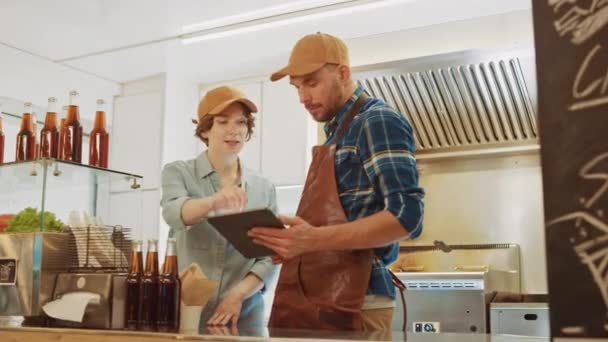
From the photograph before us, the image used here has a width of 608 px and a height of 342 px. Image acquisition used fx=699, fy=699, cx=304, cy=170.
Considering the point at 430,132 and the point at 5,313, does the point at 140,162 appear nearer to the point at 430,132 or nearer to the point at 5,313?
the point at 430,132

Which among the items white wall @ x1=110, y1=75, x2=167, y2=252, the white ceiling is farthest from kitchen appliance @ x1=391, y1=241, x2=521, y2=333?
white wall @ x1=110, y1=75, x2=167, y2=252

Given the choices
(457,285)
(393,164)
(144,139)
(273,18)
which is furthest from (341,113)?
(144,139)

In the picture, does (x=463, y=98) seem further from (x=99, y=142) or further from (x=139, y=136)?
(x=139, y=136)

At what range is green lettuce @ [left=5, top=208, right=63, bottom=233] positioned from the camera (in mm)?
1921

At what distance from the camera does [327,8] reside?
409cm

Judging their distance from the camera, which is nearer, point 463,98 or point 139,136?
point 463,98

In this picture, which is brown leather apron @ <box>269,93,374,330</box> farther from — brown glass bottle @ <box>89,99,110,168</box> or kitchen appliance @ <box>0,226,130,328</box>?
brown glass bottle @ <box>89,99,110,168</box>

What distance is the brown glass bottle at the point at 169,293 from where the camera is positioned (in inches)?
65.6

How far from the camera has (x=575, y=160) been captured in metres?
0.69

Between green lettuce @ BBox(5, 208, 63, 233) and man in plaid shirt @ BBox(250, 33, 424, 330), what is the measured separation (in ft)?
2.22

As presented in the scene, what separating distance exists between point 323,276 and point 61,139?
95cm

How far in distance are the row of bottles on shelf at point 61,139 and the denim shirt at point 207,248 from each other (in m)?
0.25

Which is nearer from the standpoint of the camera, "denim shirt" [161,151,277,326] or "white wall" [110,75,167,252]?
"denim shirt" [161,151,277,326]

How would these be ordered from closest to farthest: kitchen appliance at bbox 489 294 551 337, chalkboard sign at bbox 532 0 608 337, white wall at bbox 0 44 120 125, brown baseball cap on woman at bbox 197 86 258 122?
chalkboard sign at bbox 532 0 608 337
brown baseball cap on woman at bbox 197 86 258 122
kitchen appliance at bbox 489 294 551 337
white wall at bbox 0 44 120 125
